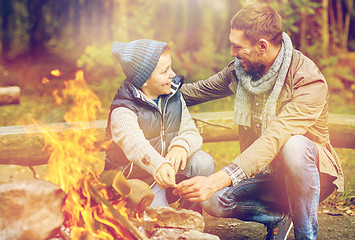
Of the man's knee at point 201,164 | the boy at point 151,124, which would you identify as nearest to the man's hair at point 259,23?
the boy at point 151,124

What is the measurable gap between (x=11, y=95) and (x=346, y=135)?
493 centimetres

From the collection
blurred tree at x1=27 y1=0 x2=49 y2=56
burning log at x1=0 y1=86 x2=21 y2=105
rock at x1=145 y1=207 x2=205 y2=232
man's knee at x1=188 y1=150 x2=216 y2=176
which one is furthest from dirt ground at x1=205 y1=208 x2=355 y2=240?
blurred tree at x1=27 y1=0 x2=49 y2=56

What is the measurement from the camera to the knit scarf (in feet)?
10.6

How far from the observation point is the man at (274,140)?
3.02 meters

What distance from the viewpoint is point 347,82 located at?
30.0 ft

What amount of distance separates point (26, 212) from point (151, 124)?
1121 millimetres

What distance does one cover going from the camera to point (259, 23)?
318 centimetres

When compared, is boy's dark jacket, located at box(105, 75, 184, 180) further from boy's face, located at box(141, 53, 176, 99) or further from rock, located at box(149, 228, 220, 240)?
rock, located at box(149, 228, 220, 240)

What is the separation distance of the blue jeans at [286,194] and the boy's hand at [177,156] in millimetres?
432

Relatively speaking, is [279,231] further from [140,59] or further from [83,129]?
[83,129]

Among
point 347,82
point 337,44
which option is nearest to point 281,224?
point 347,82

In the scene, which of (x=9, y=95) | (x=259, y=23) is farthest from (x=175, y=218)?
(x=9, y=95)

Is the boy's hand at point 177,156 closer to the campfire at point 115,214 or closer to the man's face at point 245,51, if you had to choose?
the campfire at point 115,214

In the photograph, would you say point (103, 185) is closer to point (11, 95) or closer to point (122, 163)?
point (122, 163)
